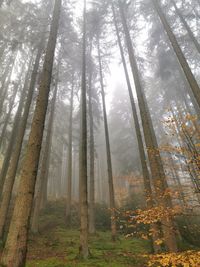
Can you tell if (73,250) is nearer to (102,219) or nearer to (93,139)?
(102,219)

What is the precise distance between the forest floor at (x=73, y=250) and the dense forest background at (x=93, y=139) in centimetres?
5

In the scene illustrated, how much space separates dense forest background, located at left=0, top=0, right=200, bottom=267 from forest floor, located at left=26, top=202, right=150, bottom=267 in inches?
2.1

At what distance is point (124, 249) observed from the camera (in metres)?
10.2

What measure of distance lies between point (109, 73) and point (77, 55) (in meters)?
3.17

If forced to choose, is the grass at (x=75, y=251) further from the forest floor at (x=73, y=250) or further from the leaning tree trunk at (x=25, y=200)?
the leaning tree trunk at (x=25, y=200)

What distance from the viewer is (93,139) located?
17.4m

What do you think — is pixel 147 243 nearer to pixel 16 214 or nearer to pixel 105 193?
pixel 16 214

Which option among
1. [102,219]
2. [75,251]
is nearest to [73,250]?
[75,251]

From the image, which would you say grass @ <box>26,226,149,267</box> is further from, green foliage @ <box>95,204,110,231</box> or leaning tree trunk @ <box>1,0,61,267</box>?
leaning tree trunk @ <box>1,0,61,267</box>

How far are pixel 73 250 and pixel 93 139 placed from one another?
9.22m

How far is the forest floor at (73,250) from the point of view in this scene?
764 centimetres

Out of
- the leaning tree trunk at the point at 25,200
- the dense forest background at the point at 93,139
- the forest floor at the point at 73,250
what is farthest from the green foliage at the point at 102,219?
the leaning tree trunk at the point at 25,200

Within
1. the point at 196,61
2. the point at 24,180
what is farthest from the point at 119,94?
the point at 24,180

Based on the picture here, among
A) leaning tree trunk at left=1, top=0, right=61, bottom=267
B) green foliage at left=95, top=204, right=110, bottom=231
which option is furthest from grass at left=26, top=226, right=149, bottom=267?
leaning tree trunk at left=1, top=0, right=61, bottom=267
